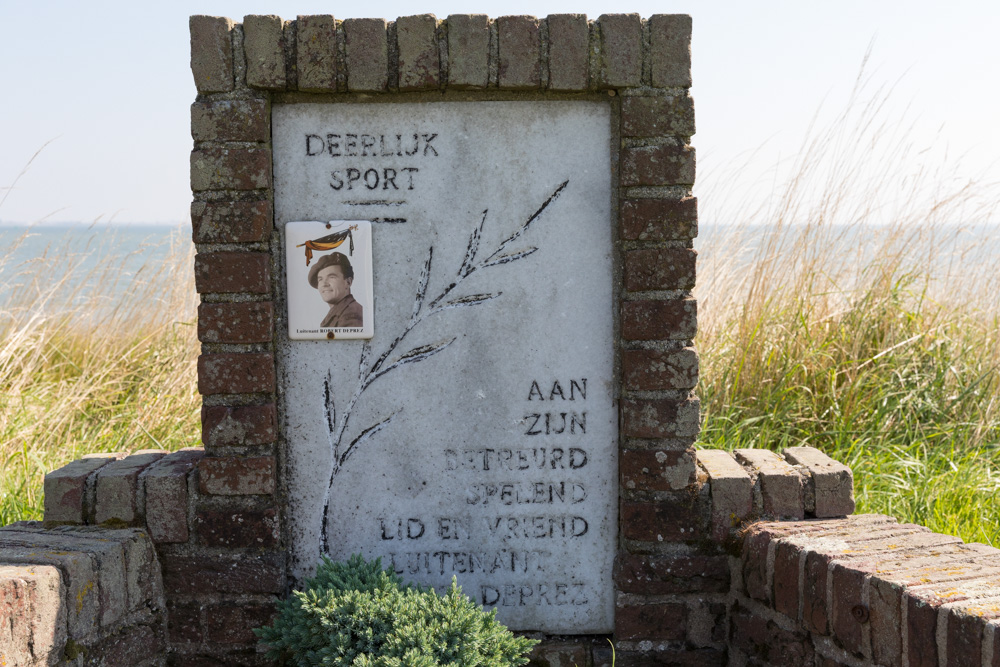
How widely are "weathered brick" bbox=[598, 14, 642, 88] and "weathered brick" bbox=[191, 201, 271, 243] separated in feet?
3.27

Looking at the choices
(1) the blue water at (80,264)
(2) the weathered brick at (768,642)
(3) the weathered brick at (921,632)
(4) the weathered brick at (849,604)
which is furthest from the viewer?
(1) the blue water at (80,264)

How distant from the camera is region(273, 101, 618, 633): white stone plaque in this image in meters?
2.22

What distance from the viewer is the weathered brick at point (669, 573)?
2.25 meters

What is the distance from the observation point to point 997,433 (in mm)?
3707

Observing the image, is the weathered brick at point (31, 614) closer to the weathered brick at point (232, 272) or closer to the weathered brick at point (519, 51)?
the weathered brick at point (232, 272)

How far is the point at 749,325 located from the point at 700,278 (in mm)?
676

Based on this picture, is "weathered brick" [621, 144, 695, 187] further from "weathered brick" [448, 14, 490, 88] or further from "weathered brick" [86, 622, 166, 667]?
"weathered brick" [86, 622, 166, 667]

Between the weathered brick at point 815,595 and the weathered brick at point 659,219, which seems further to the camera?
the weathered brick at point 659,219

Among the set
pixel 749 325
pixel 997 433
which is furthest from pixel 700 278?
pixel 997 433

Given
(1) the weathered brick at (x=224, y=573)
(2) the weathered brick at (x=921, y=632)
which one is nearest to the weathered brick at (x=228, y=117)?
(1) the weathered brick at (x=224, y=573)

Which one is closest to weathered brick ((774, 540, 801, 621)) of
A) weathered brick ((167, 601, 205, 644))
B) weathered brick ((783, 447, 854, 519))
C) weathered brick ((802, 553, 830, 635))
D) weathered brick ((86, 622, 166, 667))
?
weathered brick ((802, 553, 830, 635))

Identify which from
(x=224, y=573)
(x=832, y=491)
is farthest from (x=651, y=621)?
(x=224, y=573)

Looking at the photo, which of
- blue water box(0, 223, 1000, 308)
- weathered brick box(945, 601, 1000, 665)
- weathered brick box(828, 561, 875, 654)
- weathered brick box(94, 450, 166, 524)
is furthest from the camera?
blue water box(0, 223, 1000, 308)

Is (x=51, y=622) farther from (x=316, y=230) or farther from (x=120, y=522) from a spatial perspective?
(x=316, y=230)
